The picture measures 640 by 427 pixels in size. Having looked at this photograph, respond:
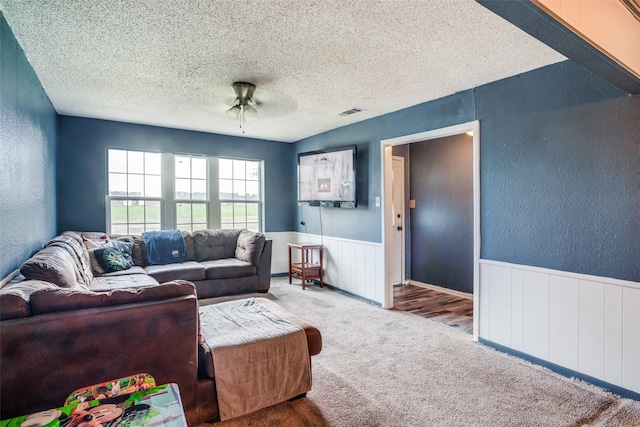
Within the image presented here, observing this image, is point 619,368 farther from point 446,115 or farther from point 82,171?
point 82,171

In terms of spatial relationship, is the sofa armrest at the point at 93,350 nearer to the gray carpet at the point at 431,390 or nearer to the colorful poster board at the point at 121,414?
the colorful poster board at the point at 121,414

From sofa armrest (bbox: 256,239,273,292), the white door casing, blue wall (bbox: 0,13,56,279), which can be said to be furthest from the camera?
the white door casing

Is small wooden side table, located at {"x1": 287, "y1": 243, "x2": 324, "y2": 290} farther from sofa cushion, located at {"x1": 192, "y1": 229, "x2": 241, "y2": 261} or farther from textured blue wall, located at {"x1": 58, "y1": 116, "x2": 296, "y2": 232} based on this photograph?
textured blue wall, located at {"x1": 58, "y1": 116, "x2": 296, "y2": 232}

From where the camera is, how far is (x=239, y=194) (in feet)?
19.6

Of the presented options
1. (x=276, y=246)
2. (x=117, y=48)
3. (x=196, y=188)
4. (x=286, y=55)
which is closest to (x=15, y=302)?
(x=117, y=48)

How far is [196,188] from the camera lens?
18.1 feet

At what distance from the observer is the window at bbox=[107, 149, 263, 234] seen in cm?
492

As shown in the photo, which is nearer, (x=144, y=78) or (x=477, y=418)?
(x=477, y=418)

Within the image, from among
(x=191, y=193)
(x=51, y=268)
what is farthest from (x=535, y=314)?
(x=191, y=193)

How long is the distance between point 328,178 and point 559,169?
3.00 metres

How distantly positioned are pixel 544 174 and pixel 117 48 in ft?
11.3

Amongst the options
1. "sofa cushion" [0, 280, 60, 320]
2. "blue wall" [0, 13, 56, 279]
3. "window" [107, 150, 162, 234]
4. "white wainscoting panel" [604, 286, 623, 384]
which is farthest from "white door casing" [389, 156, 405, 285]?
"sofa cushion" [0, 280, 60, 320]

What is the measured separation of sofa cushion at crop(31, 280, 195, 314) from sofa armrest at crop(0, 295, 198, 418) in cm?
4

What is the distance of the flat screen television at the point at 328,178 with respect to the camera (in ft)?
15.4
